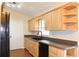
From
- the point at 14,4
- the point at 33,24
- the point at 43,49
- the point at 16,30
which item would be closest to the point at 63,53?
the point at 43,49

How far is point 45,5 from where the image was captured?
1.39 metres

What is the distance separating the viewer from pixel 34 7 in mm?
1442

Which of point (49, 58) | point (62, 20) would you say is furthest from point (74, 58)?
point (62, 20)

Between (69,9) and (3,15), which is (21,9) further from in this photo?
(69,9)

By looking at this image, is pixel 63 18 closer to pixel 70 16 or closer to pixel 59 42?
pixel 70 16

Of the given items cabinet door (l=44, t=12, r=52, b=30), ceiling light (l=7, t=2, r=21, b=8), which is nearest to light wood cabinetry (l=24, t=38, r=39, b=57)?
cabinet door (l=44, t=12, r=52, b=30)

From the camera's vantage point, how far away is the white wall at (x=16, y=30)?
1.39 m

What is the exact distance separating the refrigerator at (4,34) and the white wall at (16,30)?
58 mm

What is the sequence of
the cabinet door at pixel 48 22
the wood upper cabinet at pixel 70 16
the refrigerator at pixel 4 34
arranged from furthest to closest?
the cabinet door at pixel 48 22
the wood upper cabinet at pixel 70 16
the refrigerator at pixel 4 34

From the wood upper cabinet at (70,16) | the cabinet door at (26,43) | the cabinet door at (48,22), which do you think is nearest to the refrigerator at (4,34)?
the cabinet door at (26,43)

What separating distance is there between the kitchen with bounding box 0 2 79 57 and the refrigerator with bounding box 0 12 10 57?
0.17 feet

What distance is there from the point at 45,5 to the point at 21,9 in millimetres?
308

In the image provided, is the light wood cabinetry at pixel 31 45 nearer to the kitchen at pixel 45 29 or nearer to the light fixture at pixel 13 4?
the kitchen at pixel 45 29

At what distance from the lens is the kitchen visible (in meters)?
1.37
